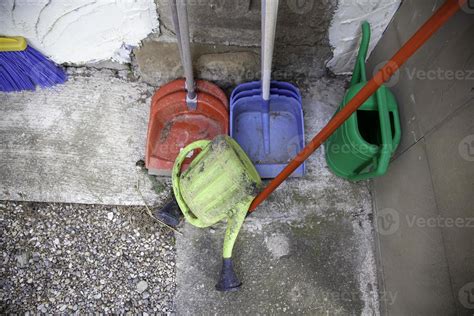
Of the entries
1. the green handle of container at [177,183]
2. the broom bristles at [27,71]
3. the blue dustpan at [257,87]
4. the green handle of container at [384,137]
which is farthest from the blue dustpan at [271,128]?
Answer: the broom bristles at [27,71]

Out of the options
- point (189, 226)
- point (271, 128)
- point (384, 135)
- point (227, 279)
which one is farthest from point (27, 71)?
point (384, 135)

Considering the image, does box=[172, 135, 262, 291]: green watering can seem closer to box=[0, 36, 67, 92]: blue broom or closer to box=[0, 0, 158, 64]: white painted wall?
box=[0, 0, 158, 64]: white painted wall

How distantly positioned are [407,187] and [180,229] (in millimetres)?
989

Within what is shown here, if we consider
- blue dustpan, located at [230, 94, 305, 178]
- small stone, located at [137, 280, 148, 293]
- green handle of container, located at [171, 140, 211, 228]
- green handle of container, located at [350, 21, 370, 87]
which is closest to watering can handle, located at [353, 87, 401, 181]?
green handle of container, located at [350, 21, 370, 87]

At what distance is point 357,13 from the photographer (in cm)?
174

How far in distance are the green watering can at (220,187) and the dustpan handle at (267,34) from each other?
0.30 metres

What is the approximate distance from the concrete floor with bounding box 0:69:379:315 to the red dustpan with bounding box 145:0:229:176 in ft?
0.40

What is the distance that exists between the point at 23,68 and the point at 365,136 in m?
1.60

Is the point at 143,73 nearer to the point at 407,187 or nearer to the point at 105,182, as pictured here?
the point at 105,182

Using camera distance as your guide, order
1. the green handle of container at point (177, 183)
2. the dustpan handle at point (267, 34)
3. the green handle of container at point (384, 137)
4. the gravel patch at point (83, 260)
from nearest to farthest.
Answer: the dustpan handle at point (267, 34), the green handle of container at point (384, 137), the green handle of container at point (177, 183), the gravel patch at point (83, 260)

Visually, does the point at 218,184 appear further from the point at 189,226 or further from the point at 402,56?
the point at 402,56

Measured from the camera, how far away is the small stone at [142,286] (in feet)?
5.95

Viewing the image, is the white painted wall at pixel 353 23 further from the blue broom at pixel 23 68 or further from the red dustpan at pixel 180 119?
the blue broom at pixel 23 68

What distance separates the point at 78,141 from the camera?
6.48ft
